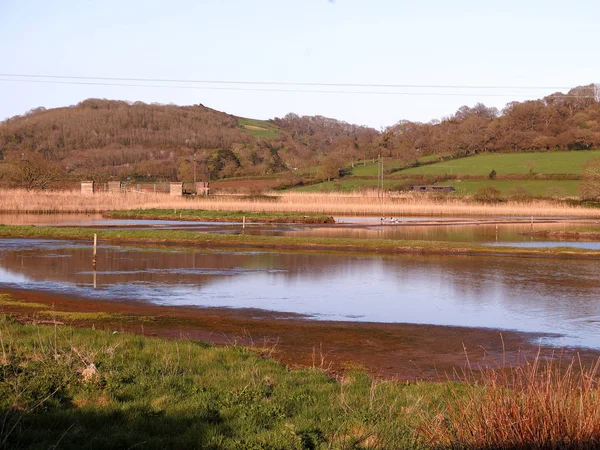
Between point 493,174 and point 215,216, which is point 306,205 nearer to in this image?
point 215,216

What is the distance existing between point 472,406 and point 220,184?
116752 mm

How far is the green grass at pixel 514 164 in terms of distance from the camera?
348 ft

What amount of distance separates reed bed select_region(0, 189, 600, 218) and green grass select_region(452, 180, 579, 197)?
16673 mm

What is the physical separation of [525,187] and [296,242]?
70.1m

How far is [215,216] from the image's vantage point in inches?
2266

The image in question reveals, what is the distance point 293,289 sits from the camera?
67.2ft

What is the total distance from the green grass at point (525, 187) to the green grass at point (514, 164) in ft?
18.6

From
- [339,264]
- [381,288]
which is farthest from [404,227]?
[381,288]

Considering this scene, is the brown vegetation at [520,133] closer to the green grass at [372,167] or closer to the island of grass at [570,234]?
the green grass at [372,167]

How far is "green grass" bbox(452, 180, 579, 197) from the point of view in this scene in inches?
3595

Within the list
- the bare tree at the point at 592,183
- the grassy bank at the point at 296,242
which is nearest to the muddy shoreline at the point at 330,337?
the grassy bank at the point at 296,242

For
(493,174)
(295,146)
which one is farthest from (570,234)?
(295,146)

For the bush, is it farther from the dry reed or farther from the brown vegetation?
the dry reed

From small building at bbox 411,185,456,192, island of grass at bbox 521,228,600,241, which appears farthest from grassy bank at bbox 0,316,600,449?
small building at bbox 411,185,456,192
